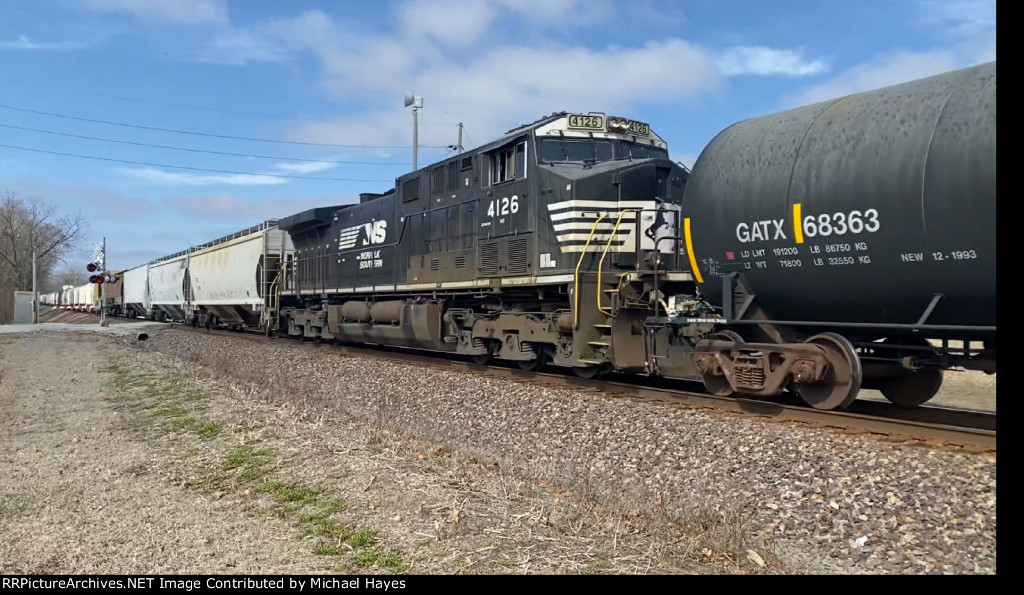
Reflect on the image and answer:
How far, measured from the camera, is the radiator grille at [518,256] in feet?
38.9

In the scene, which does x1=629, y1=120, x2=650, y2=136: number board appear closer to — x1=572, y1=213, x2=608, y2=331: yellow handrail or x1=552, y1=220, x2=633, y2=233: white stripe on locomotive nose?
x1=552, y1=220, x2=633, y2=233: white stripe on locomotive nose

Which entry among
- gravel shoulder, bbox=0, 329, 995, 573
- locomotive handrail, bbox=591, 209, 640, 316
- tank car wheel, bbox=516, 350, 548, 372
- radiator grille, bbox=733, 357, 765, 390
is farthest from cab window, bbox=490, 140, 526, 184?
radiator grille, bbox=733, 357, 765, 390

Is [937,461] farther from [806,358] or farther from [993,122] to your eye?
[993,122]

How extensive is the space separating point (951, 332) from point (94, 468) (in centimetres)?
794

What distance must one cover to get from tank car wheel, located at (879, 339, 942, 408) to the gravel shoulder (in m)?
1.81

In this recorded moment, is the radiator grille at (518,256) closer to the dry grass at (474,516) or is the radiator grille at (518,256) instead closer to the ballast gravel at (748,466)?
the ballast gravel at (748,466)

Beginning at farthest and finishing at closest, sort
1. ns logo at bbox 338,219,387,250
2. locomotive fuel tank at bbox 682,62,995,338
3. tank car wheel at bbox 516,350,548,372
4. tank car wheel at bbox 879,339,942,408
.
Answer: ns logo at bbox 338,219,387,250, tank car wheel at bbox 516,350,548,372, tank car wheel at bbox 879,339,942,408, locomotive fuel tank at bbox 682,62,995,338

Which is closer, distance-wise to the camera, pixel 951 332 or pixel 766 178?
pixel 951 332

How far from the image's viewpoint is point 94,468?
6434 millimetres

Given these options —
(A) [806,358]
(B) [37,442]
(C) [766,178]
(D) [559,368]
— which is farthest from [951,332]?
(B) [37,442]

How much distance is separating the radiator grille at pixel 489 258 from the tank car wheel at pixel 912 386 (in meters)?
6.44

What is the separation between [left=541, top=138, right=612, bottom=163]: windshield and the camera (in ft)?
38.2

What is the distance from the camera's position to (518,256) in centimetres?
1205

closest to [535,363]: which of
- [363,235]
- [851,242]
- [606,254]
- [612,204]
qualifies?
[606,254]
